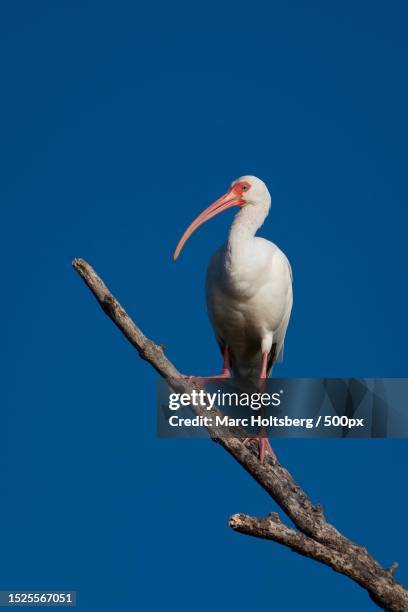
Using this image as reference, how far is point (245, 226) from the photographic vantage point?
12.0m

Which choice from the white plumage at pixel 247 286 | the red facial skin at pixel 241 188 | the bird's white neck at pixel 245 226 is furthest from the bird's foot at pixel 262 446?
the red facial skin at pixel 241 188

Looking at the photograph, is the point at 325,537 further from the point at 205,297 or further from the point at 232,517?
the point at 205,297

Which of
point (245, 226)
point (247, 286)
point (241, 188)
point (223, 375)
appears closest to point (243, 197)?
point (241, 188)

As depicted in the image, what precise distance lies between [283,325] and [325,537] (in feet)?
11.8

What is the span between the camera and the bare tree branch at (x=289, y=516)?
9.42 m

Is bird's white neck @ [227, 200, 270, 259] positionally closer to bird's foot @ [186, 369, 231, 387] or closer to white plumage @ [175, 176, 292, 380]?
white plumage @ [175, 176, 292, 380]

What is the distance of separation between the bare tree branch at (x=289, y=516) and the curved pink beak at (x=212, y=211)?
7.39 feet

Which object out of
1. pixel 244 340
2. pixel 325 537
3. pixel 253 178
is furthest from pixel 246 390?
pixel 325 537

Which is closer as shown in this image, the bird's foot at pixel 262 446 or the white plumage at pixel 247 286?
the bird's foot at pixel 262 446

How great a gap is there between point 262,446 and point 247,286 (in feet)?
6.38

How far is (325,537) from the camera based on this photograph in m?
9.70

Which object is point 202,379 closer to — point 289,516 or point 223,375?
point 223,375

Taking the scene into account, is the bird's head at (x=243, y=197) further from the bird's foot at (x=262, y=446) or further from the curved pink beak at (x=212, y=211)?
the bird's foot at (x=262, y=446)

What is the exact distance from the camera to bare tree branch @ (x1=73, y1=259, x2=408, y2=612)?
9422 mm
